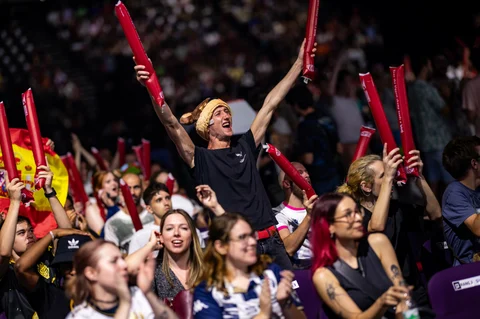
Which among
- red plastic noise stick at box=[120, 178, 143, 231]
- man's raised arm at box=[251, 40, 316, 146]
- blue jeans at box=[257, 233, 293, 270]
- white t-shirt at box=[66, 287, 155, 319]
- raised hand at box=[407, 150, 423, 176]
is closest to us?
white t-shirt at box=[66, 287, 155, 319]

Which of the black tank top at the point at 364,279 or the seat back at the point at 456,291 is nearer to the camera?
the black tank top at the point at 364,279

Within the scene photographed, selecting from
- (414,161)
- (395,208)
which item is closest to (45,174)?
(395,208)

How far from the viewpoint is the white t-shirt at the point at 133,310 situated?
489 cm

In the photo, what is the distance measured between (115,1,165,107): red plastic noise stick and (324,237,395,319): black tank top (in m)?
1.63

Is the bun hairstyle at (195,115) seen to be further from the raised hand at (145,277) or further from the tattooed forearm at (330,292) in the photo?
the tattooed forearm at (330,292)

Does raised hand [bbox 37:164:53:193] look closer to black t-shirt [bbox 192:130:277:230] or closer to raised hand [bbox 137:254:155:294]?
black t-shirt [bbox 192:130:277:230]

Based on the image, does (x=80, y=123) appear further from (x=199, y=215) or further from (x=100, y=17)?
(x=199, y=215)

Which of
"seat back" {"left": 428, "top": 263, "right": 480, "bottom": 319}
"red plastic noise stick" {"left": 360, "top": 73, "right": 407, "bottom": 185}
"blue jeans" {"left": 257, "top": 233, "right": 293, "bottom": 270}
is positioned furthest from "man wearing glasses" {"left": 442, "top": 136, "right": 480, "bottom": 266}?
"blue jeans" {"left": 257, "top": 233, "right": 293, "bottom": 270}

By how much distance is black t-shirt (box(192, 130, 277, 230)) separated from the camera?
Result: 622 centimetres

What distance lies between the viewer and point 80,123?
17406mm

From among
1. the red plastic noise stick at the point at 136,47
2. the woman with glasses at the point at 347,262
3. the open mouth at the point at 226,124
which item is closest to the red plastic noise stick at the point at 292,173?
the open mouth at the point at 226,124

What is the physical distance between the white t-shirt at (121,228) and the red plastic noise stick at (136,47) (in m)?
2.81

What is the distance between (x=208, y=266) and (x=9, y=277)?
5.86 feet

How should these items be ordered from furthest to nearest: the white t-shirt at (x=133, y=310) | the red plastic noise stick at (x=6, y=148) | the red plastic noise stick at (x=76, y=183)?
1. the red plastic noise stick at (x=76, y=183)
2. the red plastic noise stick at (x=6, y=148)
3. the white t-shirt at (x=133, y=310)
